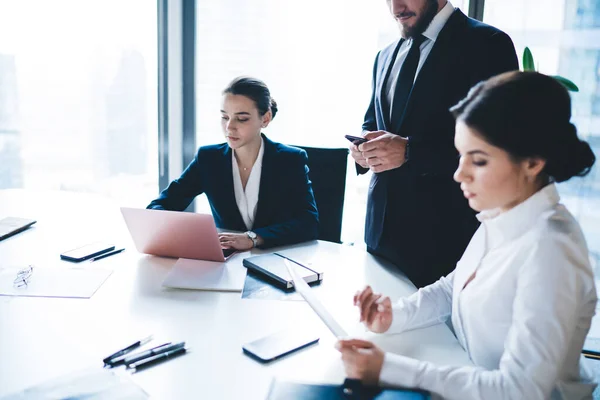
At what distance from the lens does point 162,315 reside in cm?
120

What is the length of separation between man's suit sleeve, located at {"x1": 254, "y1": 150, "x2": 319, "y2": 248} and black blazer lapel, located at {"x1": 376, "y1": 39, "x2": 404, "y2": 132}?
1.20 feet

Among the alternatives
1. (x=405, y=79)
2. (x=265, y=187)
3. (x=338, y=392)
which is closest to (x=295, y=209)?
(x=265, y=187)

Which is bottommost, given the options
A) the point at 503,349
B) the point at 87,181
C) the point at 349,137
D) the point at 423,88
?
the point at 87,181

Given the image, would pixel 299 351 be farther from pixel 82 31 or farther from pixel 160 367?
pixel 82 31

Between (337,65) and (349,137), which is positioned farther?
(337,65)

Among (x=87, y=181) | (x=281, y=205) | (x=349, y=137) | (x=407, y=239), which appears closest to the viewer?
(x=349, y=137)

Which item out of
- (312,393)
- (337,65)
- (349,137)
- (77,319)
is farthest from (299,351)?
(337,65)

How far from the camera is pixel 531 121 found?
36.6 inches

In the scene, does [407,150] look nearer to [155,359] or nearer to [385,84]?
[385,84]

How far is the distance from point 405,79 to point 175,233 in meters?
0.91

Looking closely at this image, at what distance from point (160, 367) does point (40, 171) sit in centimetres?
258

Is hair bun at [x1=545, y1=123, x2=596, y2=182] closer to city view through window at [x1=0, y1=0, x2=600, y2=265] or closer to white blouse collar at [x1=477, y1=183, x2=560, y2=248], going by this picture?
white blouse collar at [x1=477, y1=183, x2=560, y2=248]

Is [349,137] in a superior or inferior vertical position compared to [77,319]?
superior

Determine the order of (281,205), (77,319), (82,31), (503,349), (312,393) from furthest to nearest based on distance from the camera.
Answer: (82,31) → (281,205) → (77,319) → (503,349) → (312,393)
